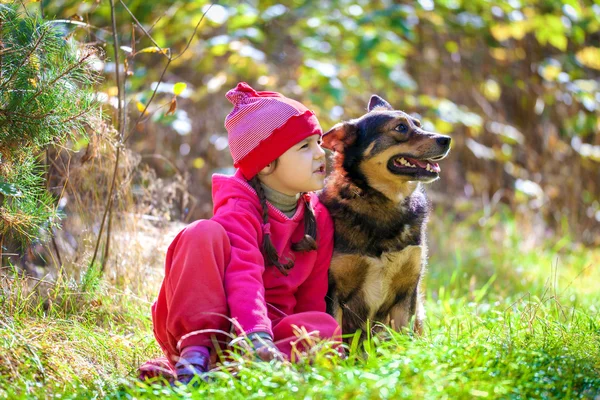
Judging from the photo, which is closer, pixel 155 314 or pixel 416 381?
pixel 416 381

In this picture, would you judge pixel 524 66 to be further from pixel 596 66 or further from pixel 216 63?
pixel 216 63

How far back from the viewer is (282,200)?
3.52m

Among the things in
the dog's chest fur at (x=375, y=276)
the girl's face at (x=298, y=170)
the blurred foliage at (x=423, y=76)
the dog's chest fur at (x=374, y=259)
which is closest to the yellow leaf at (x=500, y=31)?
the blurred foliage at (x=423, y=76)

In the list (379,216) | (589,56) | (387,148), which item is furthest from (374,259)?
(589,56)

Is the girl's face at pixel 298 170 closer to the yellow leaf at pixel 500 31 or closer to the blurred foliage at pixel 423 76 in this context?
→ the blurred foliage at pixel 423 76

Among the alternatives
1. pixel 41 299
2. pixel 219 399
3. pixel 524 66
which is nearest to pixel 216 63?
pixel 524 66

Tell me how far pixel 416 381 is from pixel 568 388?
618 millimetres

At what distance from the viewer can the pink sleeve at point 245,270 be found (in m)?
2.96

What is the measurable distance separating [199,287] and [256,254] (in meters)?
0.31

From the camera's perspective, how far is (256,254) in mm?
3160

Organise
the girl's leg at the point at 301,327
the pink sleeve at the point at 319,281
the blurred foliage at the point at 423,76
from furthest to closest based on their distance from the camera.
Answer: the blurred foliage at the point at 423,76, the pink sleeve at the point at 319,281, the girl's leg at the point at 301,327

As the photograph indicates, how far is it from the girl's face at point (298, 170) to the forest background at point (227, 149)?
2.97 feet

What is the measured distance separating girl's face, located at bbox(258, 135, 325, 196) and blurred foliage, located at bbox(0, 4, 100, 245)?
1.06m

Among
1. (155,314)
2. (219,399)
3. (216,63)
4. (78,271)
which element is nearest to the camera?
(219,399)
